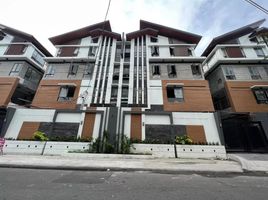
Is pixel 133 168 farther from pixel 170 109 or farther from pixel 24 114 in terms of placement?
pixel 24 114

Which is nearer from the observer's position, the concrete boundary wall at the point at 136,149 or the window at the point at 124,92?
the concrete boundary wall at the point at 136,149

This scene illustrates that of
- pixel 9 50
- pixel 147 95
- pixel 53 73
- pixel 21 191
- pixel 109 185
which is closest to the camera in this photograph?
pixel 21 191

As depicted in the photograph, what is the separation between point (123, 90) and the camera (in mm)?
17891

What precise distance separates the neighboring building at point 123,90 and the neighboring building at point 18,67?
8.44 feet

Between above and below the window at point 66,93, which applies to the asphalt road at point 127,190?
below

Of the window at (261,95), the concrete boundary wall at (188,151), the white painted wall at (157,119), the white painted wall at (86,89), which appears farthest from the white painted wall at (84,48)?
the window at (261,95)

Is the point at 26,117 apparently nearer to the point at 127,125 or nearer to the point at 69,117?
the point at 69,117

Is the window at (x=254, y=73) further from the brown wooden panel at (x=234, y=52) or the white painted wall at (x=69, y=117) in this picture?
the white painted wall at (x=69, y=117)

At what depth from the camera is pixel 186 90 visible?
17281 millimetres

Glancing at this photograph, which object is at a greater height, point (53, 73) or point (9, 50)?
point (9, 50)

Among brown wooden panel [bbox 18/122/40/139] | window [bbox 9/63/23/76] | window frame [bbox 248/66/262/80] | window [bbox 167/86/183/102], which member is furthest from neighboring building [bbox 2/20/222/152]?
window frame [bbox 248/66/262/80]

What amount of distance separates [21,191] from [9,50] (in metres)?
22.9

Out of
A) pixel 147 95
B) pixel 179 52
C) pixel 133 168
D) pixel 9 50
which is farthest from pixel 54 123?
pixel 179 52

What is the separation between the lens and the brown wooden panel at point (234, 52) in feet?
64.7
